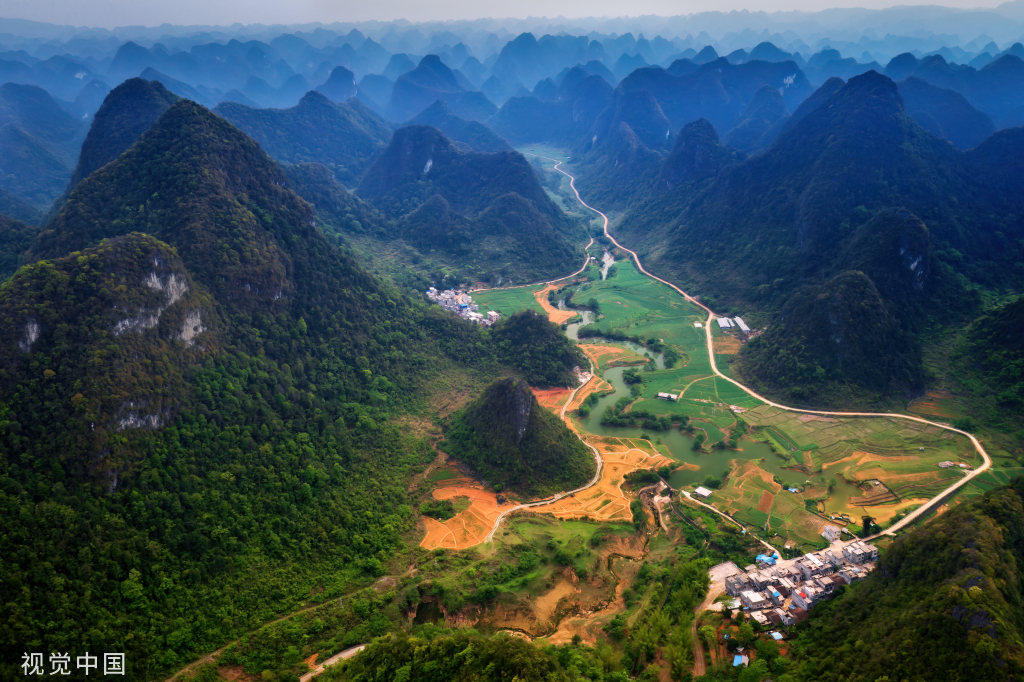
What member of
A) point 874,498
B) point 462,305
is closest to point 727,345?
point 874,498

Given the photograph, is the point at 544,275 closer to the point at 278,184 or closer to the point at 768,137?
the point at 278,184

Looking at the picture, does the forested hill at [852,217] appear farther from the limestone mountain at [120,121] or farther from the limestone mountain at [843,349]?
the limestone mountain at [120,121]

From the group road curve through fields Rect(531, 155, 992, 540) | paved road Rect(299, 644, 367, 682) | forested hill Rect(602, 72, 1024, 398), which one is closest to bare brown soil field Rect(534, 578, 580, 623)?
paved road Rect(299, 644, 367, 682)

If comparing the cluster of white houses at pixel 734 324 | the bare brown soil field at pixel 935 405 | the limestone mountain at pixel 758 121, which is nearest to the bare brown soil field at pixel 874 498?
the bare brown soil field at pixel 935 405

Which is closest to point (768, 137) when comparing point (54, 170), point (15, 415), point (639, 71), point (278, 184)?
point (639, 71)

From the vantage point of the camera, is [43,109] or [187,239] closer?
[187,239]

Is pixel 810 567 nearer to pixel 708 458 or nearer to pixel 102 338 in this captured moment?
pixel 708 458

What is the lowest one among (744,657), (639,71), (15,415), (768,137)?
(744,657)
